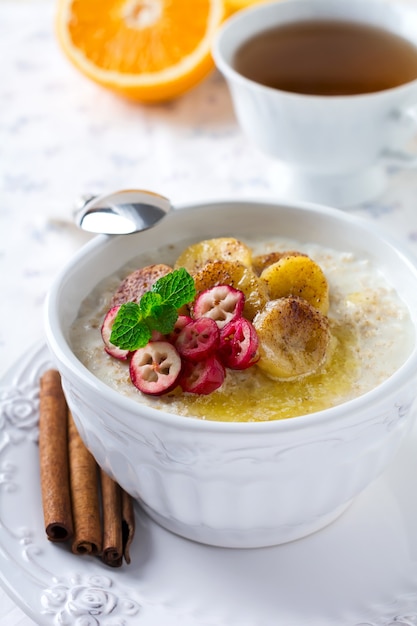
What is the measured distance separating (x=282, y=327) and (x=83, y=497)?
0.49 metres

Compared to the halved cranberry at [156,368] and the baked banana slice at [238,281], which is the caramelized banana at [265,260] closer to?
the baked banana slice at [238,281]

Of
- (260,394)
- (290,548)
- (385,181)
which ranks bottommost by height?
(385,181)

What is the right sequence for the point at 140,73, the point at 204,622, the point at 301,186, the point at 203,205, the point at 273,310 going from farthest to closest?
the point at 140,73
the point at 301,186
the point at 203,205
the point at 273,310
the point at 204,622

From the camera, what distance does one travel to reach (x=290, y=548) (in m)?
1.43

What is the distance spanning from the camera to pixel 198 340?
4.48 feet

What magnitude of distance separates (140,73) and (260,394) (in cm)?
167

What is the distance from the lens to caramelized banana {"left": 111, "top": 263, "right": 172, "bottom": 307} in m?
1.54

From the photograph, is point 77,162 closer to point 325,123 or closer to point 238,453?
point 325,123

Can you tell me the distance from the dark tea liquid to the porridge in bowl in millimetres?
916

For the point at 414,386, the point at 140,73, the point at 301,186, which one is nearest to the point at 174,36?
the point at 140,73

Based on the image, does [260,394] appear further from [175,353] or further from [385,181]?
[385,181]

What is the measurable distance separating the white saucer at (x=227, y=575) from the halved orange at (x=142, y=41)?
1.57 m

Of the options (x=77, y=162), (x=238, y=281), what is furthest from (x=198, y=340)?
(x=77, y=162)

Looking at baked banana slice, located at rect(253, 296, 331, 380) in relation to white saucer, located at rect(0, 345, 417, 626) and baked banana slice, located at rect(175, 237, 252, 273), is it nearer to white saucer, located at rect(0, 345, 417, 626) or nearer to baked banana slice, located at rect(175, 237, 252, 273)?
baked banana slice, located at rect(175, 237, 252, 273)
